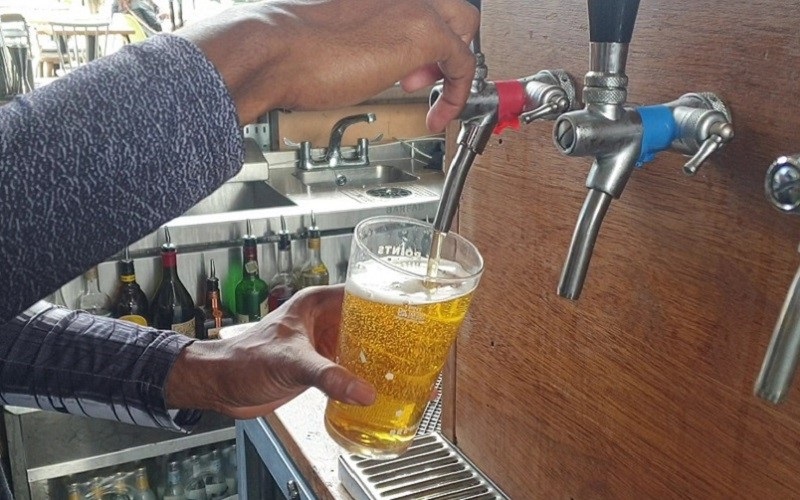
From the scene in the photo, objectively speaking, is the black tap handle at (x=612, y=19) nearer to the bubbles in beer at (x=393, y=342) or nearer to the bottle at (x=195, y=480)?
the bubbles in beer at (x=393, y=342)

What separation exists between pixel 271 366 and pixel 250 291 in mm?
1702

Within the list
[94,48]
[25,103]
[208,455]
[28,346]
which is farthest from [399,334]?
[94,48]

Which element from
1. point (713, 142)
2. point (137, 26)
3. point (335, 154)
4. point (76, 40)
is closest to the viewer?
point (713, 142)

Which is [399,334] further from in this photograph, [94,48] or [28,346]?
[94,48]

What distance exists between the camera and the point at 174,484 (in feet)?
8.00

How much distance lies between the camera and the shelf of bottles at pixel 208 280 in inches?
90.4

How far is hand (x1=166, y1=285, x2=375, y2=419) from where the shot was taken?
0.68 meters

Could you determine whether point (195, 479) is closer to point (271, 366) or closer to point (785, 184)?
point (271, 366)

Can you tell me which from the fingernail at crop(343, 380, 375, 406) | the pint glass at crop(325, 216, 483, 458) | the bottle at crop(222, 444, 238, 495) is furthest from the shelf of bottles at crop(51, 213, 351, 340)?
the fingernail at crop(343, 380, 375, 406)

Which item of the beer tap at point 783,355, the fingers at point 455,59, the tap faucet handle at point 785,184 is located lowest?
the beer tap at point 783,355

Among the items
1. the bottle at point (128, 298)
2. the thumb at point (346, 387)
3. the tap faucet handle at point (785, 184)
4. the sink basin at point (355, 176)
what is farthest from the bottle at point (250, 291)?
the tap faucet handle at point (785, 184)

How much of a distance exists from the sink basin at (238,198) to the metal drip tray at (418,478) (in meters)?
2.16

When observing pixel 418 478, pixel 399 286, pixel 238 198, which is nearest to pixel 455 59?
pixel 399 286

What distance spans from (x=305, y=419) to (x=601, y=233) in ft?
1.89
